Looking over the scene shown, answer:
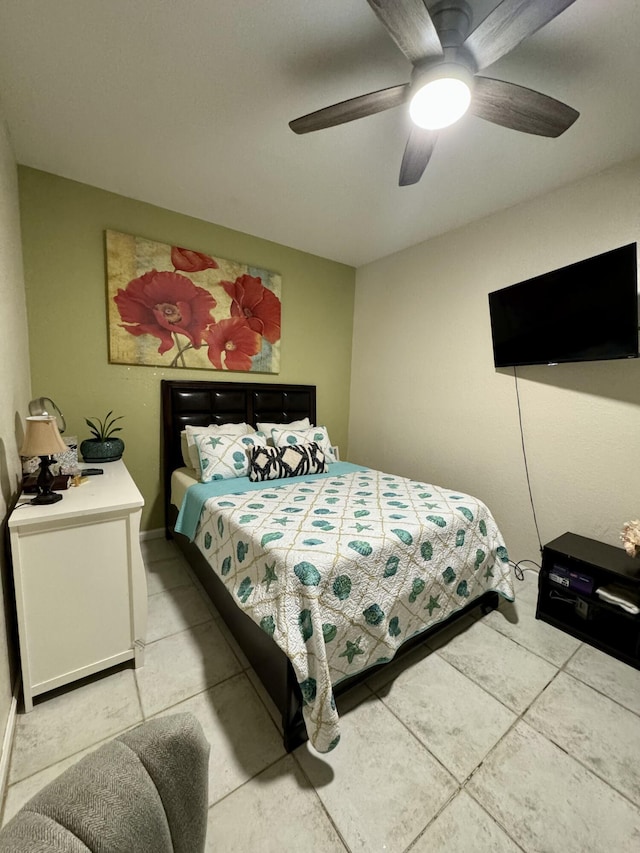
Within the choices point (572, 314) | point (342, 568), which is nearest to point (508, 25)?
point (572, 314)

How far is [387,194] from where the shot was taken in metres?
2.31

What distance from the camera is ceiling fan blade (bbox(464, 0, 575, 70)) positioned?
3.15 ft

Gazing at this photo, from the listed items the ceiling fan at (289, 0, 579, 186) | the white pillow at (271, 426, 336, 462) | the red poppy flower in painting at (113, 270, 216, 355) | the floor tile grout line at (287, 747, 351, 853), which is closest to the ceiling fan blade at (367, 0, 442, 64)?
the ceiling fan at (289, 0, 579, 186)

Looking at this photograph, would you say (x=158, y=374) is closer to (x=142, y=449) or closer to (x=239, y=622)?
(x=142, y=449)

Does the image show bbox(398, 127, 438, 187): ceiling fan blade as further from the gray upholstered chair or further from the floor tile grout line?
the floor tile grout line

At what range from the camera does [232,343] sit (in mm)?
2963

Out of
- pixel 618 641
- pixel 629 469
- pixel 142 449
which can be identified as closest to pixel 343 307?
pixel 142 449

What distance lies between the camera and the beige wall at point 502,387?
2.02 metres

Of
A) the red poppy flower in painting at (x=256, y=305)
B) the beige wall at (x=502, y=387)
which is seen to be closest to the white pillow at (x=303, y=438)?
the beige wall at (x=502, y=387)

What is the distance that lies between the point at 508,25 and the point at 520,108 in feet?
1.16

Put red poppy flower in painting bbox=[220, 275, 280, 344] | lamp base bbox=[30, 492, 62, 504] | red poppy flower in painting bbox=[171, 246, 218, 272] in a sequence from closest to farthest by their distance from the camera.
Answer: lamp base bbox=[30, 492, 62, 504] < red poppy flower in painting bbox=[171, 246, 218, 272] < red poppy flower in painting bbox=[220, 275, 280, 344]

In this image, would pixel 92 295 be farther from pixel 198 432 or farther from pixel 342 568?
pixel 342 568

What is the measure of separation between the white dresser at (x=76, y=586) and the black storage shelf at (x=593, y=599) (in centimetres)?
217

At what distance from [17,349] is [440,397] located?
114 inches
